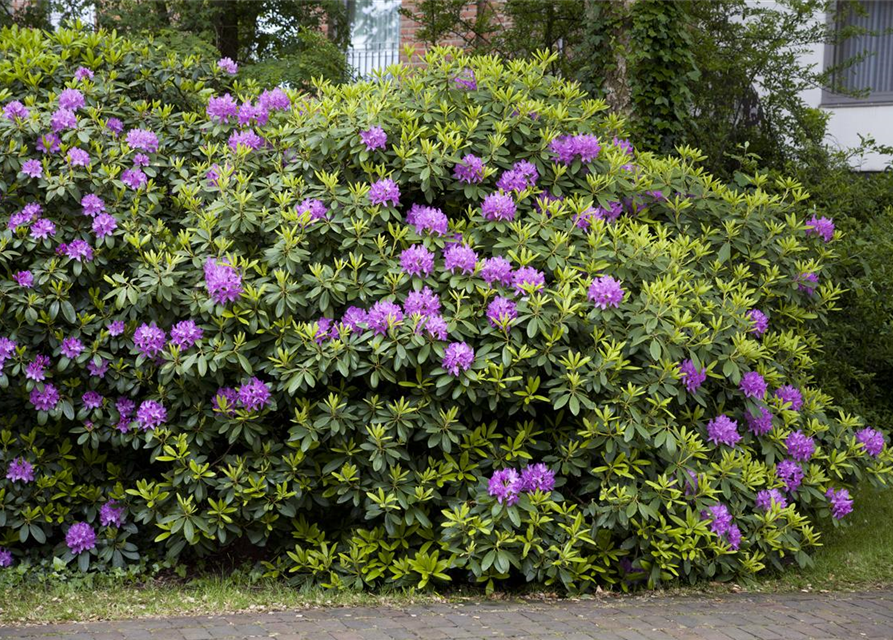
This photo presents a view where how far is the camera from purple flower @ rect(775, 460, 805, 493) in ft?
19.7

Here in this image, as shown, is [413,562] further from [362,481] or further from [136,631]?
[136,631]

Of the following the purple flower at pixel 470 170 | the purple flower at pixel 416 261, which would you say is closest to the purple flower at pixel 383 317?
the purple flower at pixel 416 261

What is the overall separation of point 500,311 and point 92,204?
7.83 ft

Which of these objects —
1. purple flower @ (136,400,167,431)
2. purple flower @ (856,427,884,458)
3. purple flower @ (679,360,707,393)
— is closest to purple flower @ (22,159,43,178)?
purple flower @ (136,400,167,431)

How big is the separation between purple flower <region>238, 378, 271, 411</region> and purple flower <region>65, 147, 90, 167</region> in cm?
164

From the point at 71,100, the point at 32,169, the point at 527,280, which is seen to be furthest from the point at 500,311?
the point at 71,100

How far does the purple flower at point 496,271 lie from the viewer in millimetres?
5551

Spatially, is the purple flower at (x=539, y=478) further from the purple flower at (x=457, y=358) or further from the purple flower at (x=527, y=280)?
the purple flower at (x=527, y=280)

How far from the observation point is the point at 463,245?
5.78m

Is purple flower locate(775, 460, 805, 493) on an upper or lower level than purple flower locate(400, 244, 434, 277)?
lower

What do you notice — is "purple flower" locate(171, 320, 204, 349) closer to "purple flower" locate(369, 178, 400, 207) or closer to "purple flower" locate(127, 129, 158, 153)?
"purple flower" locate(369, 178, 400, 207)

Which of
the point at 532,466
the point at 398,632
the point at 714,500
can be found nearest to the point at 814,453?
the point at 714,500

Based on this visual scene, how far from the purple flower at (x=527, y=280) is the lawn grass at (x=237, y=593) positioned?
63.3 inches

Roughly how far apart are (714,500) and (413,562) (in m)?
1.65
